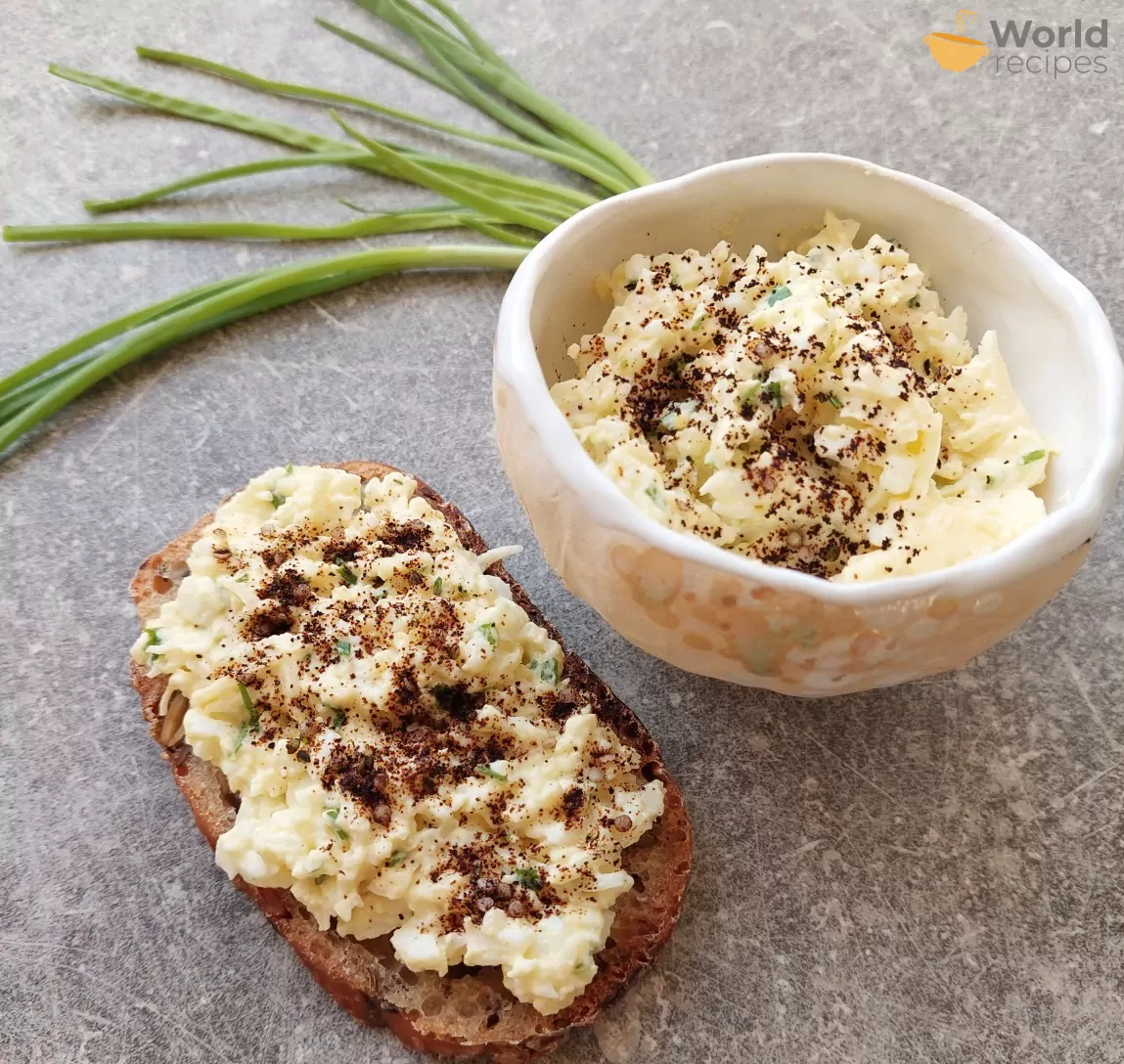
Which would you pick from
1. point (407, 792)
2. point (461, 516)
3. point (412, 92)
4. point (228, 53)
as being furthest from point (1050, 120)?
point (407, 792)

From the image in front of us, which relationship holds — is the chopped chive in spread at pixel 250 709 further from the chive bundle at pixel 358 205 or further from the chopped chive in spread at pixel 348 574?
the chive bundle at pixel 358 205

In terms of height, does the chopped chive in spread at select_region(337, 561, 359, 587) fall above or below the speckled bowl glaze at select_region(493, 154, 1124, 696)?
below

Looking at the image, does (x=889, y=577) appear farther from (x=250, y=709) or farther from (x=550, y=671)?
(x=250, y=709)

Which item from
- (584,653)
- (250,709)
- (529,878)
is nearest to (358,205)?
(584,653)

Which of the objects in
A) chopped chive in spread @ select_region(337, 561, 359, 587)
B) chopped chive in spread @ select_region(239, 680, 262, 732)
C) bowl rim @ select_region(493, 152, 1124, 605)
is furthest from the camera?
chopped chive in spread @ select_region(337, 561, 359, 587)

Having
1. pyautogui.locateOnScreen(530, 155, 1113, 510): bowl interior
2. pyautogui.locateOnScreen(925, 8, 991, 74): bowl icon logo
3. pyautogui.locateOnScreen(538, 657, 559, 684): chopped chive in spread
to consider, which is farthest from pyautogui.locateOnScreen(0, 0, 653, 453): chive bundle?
pyautogui.locateOnScreen(538, 657, 559, 684): chopped chive in spread

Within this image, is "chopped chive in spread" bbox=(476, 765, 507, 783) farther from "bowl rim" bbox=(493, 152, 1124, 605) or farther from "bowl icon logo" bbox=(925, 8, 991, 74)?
"bowl icon logo" bbox=(925, 8, 991, 74)
